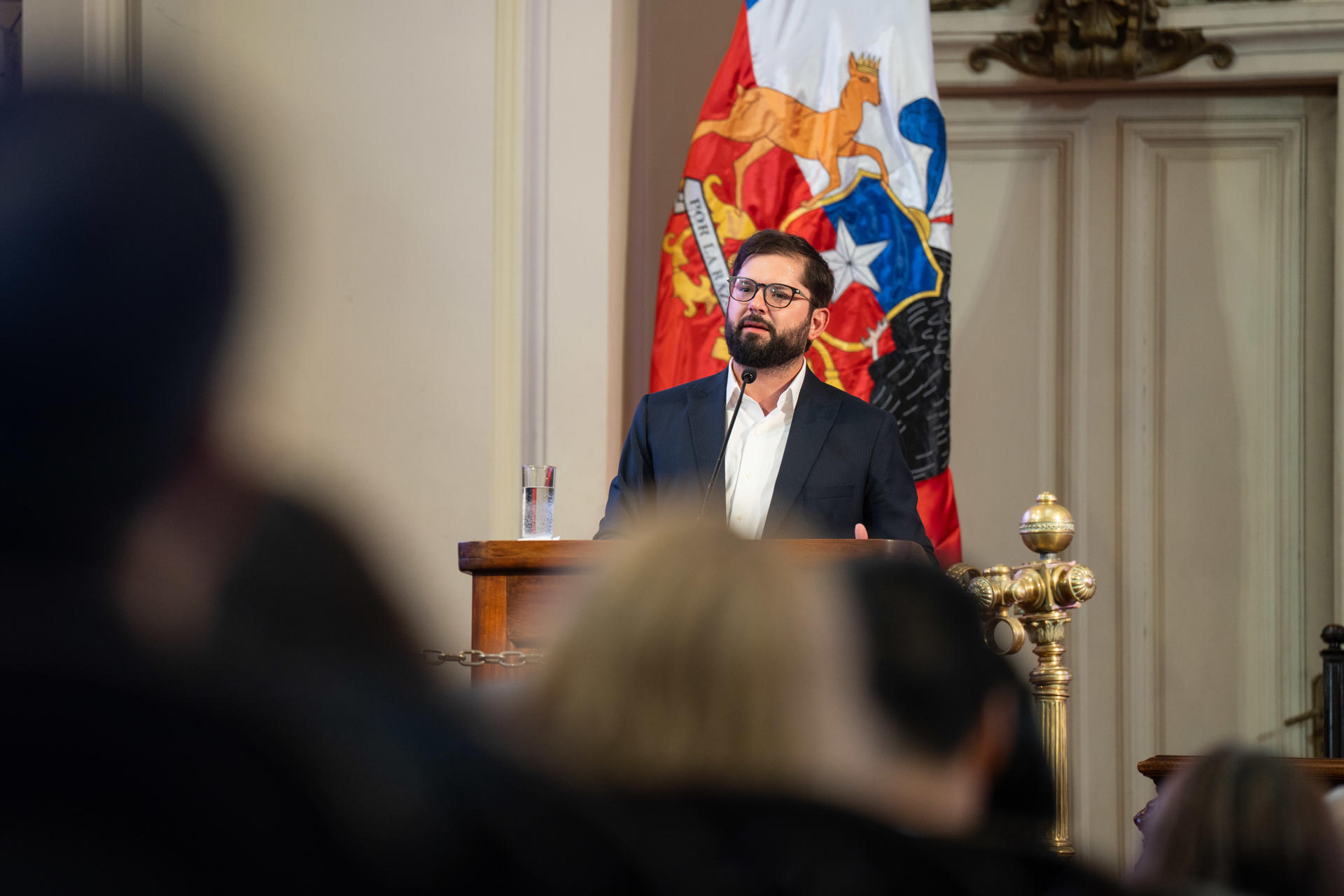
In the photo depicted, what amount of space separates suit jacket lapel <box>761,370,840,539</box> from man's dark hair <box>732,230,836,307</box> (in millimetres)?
209

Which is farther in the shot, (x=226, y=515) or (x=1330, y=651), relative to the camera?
(x=1330, y=651)

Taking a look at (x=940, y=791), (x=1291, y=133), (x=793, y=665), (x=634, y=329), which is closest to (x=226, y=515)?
(x=793, y=665)

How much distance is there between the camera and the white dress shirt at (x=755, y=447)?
329 cm

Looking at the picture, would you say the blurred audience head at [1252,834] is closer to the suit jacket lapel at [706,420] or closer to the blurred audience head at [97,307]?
the blurred audience head at [97,307]

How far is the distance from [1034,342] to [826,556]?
2880 millimetres

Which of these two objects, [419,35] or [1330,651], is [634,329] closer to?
[419,35]

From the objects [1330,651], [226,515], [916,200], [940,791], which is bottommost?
[1330,651]

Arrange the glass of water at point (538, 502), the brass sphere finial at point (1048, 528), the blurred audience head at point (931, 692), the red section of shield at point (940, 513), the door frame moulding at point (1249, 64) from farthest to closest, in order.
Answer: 1. the door frame moulding at point (1249, 64)
2. the red section of shield at point (940, 513)
3. the glass of water at point (538, 502)
4. the brass sphere finial at point (1048, 528)
5. the blurred audience head at point (931, 692)

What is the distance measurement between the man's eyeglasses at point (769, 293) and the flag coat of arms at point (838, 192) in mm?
802

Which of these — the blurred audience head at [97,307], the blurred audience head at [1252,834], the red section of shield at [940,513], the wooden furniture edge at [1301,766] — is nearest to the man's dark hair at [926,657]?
the blurred audience head at [1252,834]

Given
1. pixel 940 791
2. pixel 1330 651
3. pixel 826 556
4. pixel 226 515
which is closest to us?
pixel 226 515

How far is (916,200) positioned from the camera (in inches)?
163

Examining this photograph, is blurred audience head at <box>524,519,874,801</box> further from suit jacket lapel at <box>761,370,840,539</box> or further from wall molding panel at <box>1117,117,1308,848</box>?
wall molding panel at <box>1117,117,1308,848</box>

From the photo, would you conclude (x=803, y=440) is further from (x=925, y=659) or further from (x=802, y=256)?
(x=925, y=659)
